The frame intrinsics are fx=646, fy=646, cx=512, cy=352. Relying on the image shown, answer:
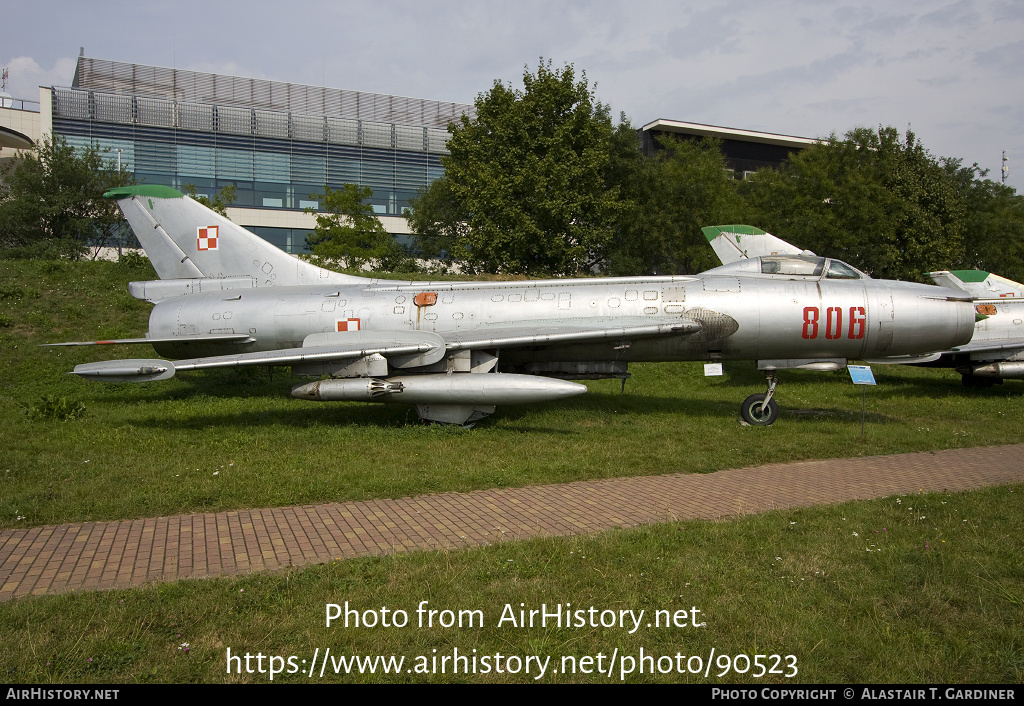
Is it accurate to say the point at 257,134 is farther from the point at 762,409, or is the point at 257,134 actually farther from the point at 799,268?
the point at 762,409

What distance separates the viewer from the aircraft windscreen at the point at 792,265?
1143 cm

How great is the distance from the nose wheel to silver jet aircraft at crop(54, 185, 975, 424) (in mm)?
24

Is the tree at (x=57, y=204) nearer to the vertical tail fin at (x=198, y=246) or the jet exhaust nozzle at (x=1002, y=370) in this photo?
the vertical tail fin at (x=198, y=246)

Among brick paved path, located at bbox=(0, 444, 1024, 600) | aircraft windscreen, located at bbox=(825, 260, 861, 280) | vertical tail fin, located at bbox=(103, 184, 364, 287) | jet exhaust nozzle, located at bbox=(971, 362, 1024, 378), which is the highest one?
vertical tail fin, located at bbox=(103, 184, 364, 287)

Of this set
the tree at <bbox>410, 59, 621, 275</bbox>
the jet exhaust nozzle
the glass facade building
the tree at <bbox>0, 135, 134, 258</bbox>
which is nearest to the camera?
the jet exhaust nozzle

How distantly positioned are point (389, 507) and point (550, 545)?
2.09 metres

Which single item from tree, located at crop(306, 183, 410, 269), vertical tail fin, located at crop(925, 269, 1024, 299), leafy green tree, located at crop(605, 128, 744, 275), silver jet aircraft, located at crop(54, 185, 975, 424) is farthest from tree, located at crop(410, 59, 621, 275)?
silver jet aircraft, located at crop(54, 185, 975, 424)

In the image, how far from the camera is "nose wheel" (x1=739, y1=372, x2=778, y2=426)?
11.5 metres

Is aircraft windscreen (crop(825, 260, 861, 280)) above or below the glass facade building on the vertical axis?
below

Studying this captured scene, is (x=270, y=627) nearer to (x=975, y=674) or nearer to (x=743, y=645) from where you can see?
(x=743, y=645)

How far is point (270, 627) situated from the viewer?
4078mm

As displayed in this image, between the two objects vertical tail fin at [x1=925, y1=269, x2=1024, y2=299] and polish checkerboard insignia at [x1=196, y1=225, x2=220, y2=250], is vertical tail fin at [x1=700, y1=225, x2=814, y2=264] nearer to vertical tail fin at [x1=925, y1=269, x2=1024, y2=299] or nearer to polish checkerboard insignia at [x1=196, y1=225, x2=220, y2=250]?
vertical tail fin at [x1=925, y1=269, x2=1024, y2=299]

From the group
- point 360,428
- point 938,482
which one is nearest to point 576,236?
point 360,428

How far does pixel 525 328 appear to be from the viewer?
36.1 ft
